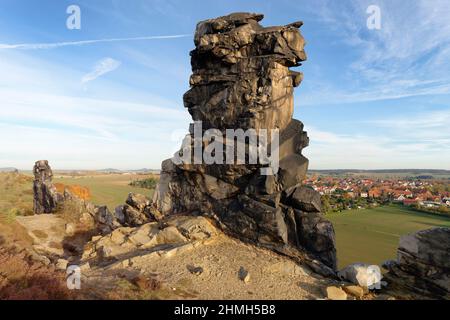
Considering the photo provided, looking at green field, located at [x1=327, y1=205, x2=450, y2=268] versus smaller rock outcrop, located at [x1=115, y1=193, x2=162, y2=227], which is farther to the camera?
green field, located at [x1=327, y1=205, x2=450, y2=268]

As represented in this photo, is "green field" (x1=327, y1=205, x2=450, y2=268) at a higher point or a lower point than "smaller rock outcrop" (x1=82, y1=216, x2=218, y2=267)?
lower

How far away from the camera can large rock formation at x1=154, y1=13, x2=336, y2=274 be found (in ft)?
58.0

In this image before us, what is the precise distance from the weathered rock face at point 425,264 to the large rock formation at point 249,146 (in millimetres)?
3442

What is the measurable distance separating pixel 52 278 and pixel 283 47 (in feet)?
60.1

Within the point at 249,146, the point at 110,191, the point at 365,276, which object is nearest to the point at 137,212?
the point at 249,146

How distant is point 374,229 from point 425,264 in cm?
4642

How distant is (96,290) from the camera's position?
11.3 meters

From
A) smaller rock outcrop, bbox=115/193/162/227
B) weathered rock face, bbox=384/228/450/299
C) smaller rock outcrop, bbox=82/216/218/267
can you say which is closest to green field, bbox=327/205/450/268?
weathered rock face, bbox=384/228/450/299

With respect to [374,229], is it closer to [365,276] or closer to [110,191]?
[365,276]

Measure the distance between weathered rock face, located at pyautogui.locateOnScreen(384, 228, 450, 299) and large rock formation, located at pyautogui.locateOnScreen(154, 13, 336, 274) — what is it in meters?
3.44

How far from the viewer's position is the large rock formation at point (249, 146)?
17672mm

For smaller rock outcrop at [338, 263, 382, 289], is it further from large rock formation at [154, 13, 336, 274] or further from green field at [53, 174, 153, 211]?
green field at [53, 174, 153, 211]

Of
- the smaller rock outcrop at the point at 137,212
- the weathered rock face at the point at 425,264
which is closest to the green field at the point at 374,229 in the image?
the weathered rock face at the point at 425,264

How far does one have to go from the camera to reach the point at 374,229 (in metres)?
55.6
